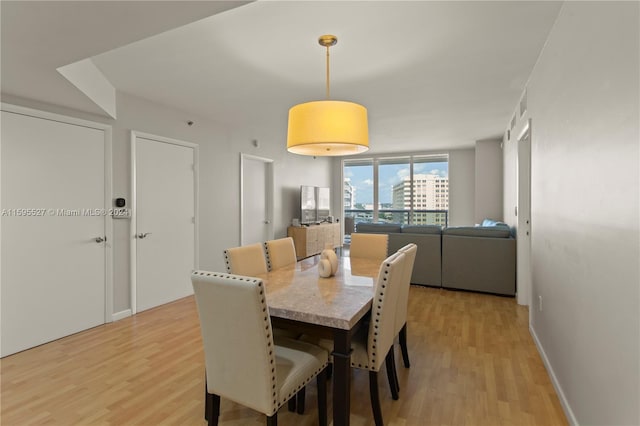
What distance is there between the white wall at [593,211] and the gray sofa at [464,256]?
1891 millimetres

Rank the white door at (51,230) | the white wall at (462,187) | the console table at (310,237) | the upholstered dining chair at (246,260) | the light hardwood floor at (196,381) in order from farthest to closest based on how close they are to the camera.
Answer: the white wall at (462,187) → the console table at (310,237) → the white door at (51,230) → the upholstered dining chair at (246,260) → the light hardwood floor at (196,381)

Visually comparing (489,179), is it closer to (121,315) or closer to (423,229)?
A: (423,229)

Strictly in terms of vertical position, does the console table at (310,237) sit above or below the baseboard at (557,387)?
above

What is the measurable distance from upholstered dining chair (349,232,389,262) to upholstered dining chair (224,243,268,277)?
106 centimetres

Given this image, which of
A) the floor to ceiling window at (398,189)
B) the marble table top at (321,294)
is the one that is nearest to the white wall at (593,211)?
the marble table top at (321,294)

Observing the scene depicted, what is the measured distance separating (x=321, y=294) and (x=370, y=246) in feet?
4.90

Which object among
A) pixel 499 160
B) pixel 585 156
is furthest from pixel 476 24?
pixel 499 160

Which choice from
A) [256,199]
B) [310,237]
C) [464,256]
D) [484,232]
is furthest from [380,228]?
[256,199]

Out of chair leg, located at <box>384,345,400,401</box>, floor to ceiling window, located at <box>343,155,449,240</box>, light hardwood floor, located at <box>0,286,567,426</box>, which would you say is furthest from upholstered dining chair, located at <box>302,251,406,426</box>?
floor to ceiling window, located at <box>343,155,449,240</box>

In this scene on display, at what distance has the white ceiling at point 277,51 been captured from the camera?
181cm

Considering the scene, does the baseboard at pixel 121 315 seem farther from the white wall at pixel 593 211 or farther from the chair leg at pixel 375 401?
the white wall at pixel 593 211

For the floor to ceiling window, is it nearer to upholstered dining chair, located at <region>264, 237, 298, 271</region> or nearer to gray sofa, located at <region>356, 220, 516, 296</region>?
gray sofa, located at <region>356, 220, 516, 296</region>

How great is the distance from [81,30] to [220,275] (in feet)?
5.16

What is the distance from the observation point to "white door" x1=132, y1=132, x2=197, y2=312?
149 inches
